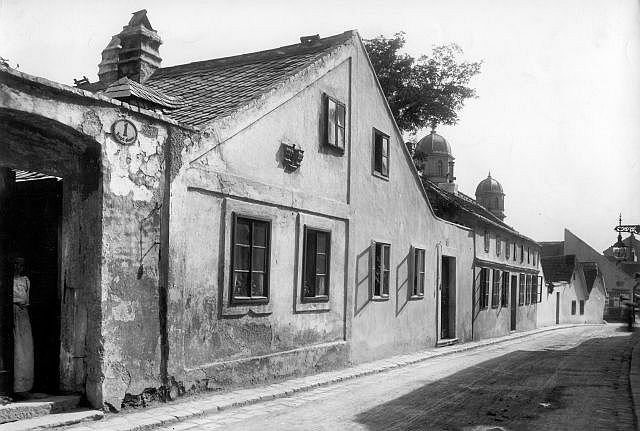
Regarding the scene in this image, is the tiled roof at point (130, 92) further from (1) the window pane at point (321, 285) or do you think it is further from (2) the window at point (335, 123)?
(1) the window pane at point (321, 285)

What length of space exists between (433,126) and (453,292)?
37.0ft

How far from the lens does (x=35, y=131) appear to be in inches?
277

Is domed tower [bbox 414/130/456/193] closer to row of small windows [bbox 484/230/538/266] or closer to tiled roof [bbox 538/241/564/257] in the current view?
tiled roof [bbox 538/241/564/257]

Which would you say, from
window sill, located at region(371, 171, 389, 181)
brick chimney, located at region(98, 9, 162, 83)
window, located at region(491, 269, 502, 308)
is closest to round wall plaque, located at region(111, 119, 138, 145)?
window sill, located at region(371, 171, 389, 181)

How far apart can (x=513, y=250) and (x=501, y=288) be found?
352 centimetres

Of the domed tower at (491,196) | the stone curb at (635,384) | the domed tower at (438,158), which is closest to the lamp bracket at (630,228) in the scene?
the stone curb at (635,384)

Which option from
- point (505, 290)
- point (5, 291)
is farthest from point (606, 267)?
point (5, 291)

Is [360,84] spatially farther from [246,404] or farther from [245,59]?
[246,404]

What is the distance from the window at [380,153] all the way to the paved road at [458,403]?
459cm

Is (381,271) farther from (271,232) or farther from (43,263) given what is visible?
(43,263)

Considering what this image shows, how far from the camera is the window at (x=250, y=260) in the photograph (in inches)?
372

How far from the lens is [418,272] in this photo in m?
16.9

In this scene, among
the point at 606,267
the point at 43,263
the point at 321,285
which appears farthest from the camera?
the point at 606,267

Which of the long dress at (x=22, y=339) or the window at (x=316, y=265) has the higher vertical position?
the window at (x=316, y=265)
